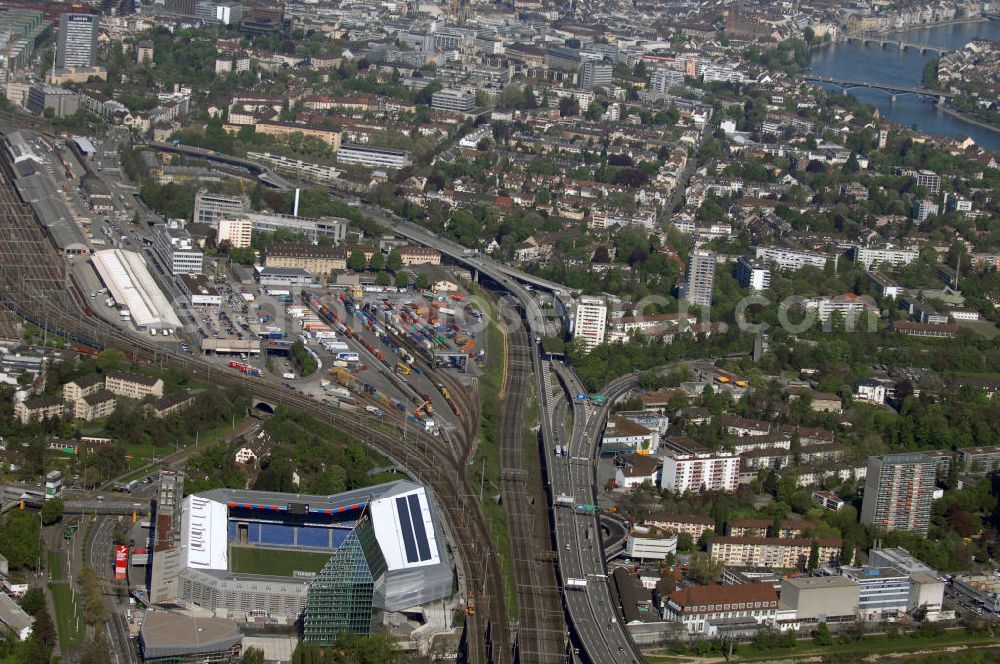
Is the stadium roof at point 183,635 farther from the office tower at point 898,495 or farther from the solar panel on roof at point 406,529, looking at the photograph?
the office tower at point 898,495

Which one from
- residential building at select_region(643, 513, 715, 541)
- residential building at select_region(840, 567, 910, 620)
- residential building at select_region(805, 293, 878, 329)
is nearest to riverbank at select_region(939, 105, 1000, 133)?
residential building at select_region(805, 293, 878, 329)

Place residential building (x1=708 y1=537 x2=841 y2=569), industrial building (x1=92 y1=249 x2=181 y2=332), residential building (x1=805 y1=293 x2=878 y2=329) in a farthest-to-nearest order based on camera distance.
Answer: residential building (x1=805 y1=293 x2=878 y2=329) < industrial building (x1=92 y1=249 x2=181 y2=332) < residential building (x1=708 y1=537 x2=841 y2=569)

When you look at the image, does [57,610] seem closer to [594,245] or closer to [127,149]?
[594,245]

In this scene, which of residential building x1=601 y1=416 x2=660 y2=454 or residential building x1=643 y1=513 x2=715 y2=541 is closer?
residential building x1=643 y1=513 x2=715 y2=541

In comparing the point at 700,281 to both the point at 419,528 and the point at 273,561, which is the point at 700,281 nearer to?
the point at 419,528

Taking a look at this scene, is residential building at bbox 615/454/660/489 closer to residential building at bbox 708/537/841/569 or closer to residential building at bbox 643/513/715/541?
residential building at bbox 643/513/715/541

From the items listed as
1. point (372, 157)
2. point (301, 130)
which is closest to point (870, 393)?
point (372, 157)
